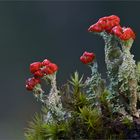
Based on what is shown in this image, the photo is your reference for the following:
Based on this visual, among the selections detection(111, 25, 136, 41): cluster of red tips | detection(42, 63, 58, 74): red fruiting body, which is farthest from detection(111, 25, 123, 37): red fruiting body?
detection(42, 63, 58, 74): red fruiting body

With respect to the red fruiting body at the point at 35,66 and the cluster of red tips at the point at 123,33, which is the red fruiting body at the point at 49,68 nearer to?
the red fruiting body at the point at 35,66

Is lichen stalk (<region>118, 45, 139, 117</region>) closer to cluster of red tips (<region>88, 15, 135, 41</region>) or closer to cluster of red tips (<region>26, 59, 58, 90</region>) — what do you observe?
cluster of red tips (<region>88, 15, 135, 41</region>)

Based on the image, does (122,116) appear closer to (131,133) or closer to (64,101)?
(131,133)

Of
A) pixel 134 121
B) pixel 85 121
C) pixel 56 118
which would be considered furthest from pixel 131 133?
pixel 56 118

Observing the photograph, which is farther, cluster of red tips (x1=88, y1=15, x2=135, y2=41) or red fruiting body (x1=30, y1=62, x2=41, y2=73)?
red fruiting body (x1=30, y1=62, x2=41, y2=73)

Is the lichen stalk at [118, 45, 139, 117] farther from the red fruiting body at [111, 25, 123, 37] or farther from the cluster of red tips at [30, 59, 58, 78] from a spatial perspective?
the cluster of red tips at [30, 59, 58, 78]

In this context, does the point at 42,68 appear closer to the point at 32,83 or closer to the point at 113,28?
the point at 32,83

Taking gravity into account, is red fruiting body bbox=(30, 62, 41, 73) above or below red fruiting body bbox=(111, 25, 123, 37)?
below

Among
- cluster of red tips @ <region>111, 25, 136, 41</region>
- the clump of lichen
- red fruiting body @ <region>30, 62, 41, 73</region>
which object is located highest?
cluster of red tips @ <region>111, 25, 136, 41</region>
